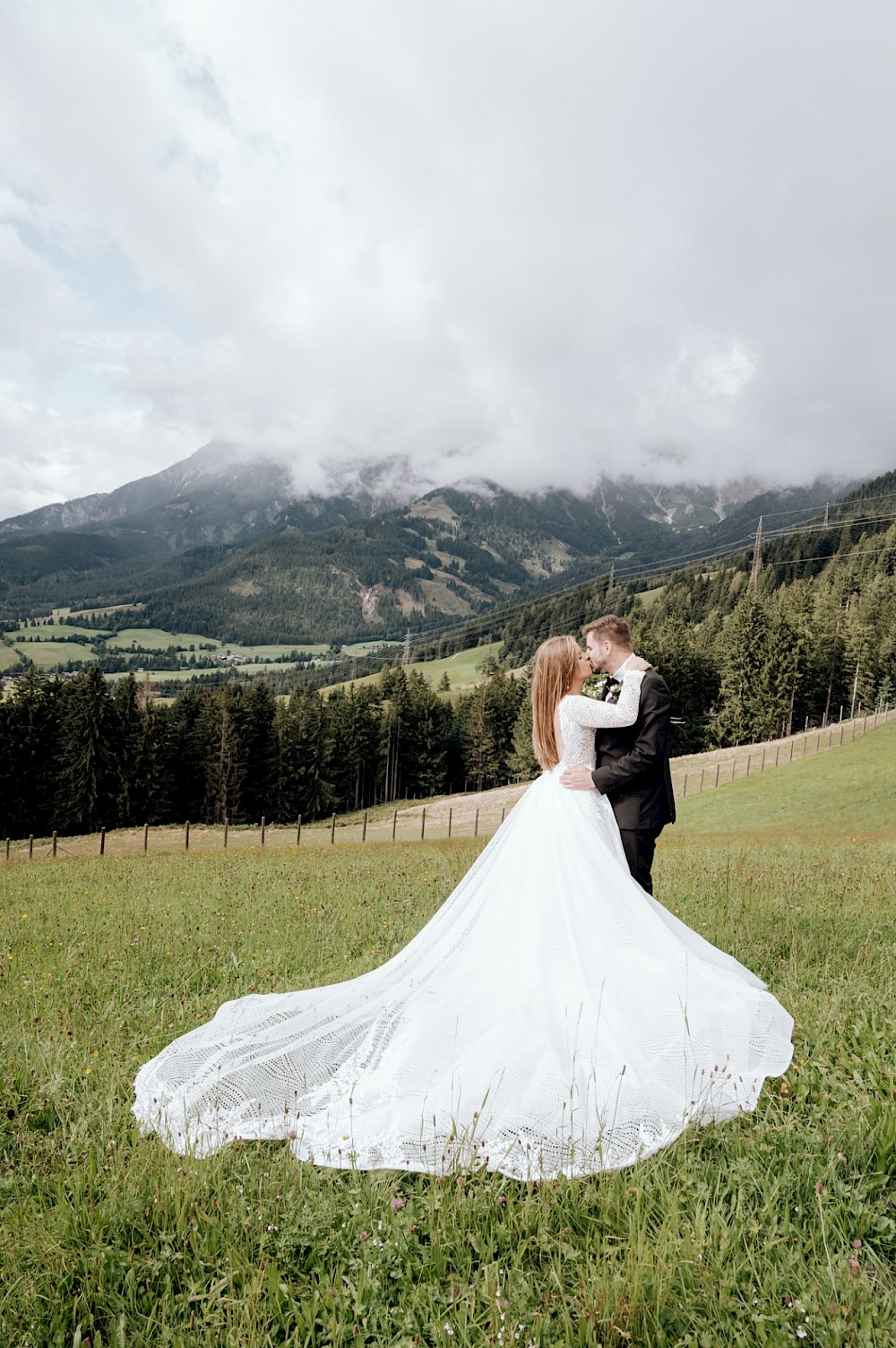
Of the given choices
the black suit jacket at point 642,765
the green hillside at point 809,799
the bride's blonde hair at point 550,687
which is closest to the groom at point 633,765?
the black suit jacket at point 642,765

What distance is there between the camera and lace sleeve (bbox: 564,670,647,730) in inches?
236

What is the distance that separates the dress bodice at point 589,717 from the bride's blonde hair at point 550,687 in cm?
9

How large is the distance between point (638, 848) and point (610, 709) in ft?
4.33

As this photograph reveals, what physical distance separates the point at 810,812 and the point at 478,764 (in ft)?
229

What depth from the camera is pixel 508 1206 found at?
11.3 feet

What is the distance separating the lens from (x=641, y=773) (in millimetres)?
6094

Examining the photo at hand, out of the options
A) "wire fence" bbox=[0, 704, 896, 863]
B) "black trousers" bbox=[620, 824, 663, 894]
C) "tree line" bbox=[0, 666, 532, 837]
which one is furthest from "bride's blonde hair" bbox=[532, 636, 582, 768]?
"tree line" bbox=[0, 666, 532, 837]

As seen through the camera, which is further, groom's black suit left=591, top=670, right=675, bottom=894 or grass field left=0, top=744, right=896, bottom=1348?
groom's black suit left=591, top=670, right=675, bottom=894

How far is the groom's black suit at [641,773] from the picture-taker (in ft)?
19.9

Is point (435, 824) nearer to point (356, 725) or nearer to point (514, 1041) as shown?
point (356, 725)

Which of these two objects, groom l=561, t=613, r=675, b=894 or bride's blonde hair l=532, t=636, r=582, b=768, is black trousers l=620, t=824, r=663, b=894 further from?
bride's blonde hair l=532, t=636, r=582, b=768

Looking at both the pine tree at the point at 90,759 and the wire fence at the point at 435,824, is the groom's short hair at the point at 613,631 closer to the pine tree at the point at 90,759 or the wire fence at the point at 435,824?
the wire fence at the point at 435,824

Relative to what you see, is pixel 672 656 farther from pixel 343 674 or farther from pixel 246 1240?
pixel 343 674

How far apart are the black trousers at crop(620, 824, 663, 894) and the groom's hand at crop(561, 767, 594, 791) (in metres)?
0.57
